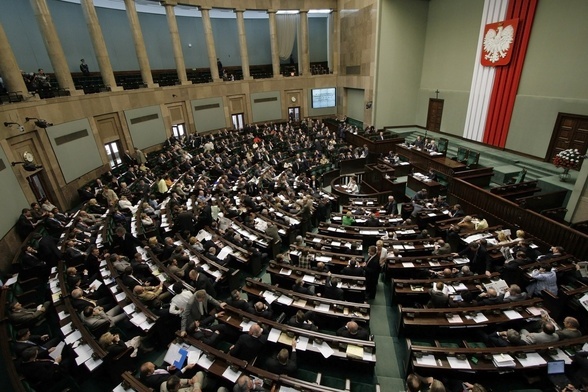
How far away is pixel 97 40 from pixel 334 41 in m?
16.5

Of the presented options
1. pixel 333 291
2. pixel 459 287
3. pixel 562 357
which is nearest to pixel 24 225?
pixel 333 291

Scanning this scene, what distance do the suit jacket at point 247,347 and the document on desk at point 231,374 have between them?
0.29 meters

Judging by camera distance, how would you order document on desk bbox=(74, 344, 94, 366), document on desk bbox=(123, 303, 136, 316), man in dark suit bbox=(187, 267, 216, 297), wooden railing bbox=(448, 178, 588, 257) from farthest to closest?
wooden railing bbox=(448, 178, 588, 257) < man in dark suit bbox=(187, 267, 216, 297) < document on desk bbox=(123, 303, 136, 316) < document on desk bbox=(74, 344, 94, 366)

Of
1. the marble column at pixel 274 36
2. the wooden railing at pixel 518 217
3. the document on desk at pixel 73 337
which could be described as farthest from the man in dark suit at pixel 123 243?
the marble column at pixel 274 36

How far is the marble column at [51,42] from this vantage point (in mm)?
11619

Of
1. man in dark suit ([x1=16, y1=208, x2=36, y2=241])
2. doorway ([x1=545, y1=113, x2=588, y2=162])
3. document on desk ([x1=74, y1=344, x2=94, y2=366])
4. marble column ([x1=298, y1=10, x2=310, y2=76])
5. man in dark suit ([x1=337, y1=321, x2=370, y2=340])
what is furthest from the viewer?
marble column ([x1=298, y1=10, x2=310, y2=76])

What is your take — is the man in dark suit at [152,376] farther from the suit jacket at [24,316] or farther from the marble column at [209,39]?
the marble column at [209,39]

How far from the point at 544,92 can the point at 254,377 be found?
14770 mm

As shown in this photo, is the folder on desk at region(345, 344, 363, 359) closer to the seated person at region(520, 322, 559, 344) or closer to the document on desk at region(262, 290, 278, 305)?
the document on desk at region(262, 290, 278, 305)

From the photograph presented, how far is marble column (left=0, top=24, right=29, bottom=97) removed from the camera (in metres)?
9.66

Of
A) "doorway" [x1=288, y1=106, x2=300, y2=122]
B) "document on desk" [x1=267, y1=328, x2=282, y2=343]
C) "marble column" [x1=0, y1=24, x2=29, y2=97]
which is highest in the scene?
"marble column" [x1=0, y1=24, x2=29, y2=97]

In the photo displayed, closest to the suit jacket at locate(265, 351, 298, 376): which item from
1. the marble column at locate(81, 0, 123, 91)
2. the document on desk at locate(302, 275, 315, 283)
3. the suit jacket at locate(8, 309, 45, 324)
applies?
the document on desk at locate(302, 275, 315, 283)

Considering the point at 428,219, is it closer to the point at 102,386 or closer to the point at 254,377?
the point at 254,377

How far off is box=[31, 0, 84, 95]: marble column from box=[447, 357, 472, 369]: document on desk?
15555mm
